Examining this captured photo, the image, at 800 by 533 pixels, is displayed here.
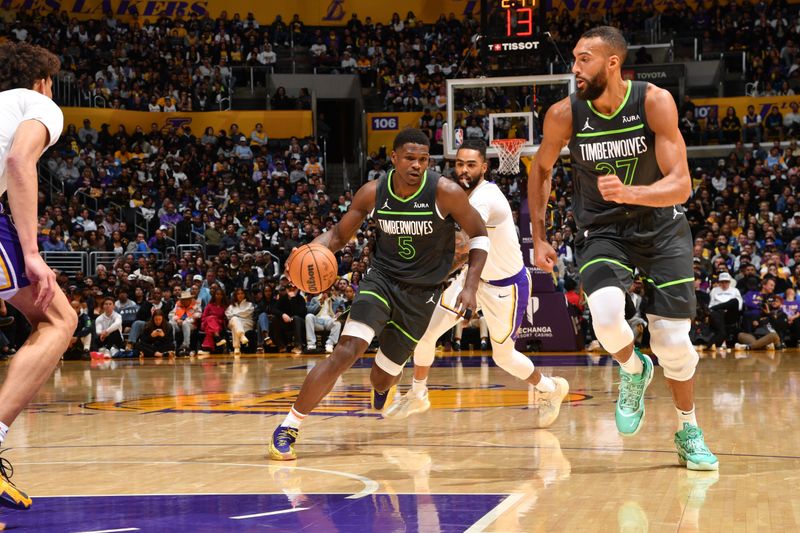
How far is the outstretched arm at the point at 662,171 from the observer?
16.1ft

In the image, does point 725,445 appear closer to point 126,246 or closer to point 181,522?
point 181,522

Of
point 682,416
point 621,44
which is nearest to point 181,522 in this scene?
point 682,416

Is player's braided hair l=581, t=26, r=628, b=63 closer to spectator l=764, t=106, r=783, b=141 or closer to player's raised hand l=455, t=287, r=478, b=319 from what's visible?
player's raised hand l=455, t=287, r=478, b=319

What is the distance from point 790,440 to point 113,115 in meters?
22.7

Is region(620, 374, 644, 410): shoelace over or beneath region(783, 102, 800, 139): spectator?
beneath

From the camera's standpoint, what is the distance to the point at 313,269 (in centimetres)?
626

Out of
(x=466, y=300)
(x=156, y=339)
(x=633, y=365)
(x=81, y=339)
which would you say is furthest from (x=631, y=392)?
(x=81, y=339)

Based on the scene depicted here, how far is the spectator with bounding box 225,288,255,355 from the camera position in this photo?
56.9ft

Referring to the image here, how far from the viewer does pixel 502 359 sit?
24.4ft

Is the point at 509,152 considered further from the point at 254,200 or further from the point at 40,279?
the point at 40,279

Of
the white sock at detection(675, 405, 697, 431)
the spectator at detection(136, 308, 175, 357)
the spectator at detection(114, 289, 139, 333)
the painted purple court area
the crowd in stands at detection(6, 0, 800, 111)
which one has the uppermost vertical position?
the crowd in stands at detection(6, 0, 800, 111)

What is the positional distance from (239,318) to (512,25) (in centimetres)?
686

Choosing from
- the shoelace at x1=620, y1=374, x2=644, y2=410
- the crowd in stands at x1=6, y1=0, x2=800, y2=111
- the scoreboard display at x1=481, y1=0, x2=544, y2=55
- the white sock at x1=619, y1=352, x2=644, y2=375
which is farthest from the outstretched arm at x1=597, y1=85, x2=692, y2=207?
the crowd in stands at x1=6, y1=0, x2=800, y2=111

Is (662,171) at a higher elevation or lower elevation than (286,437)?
higher
